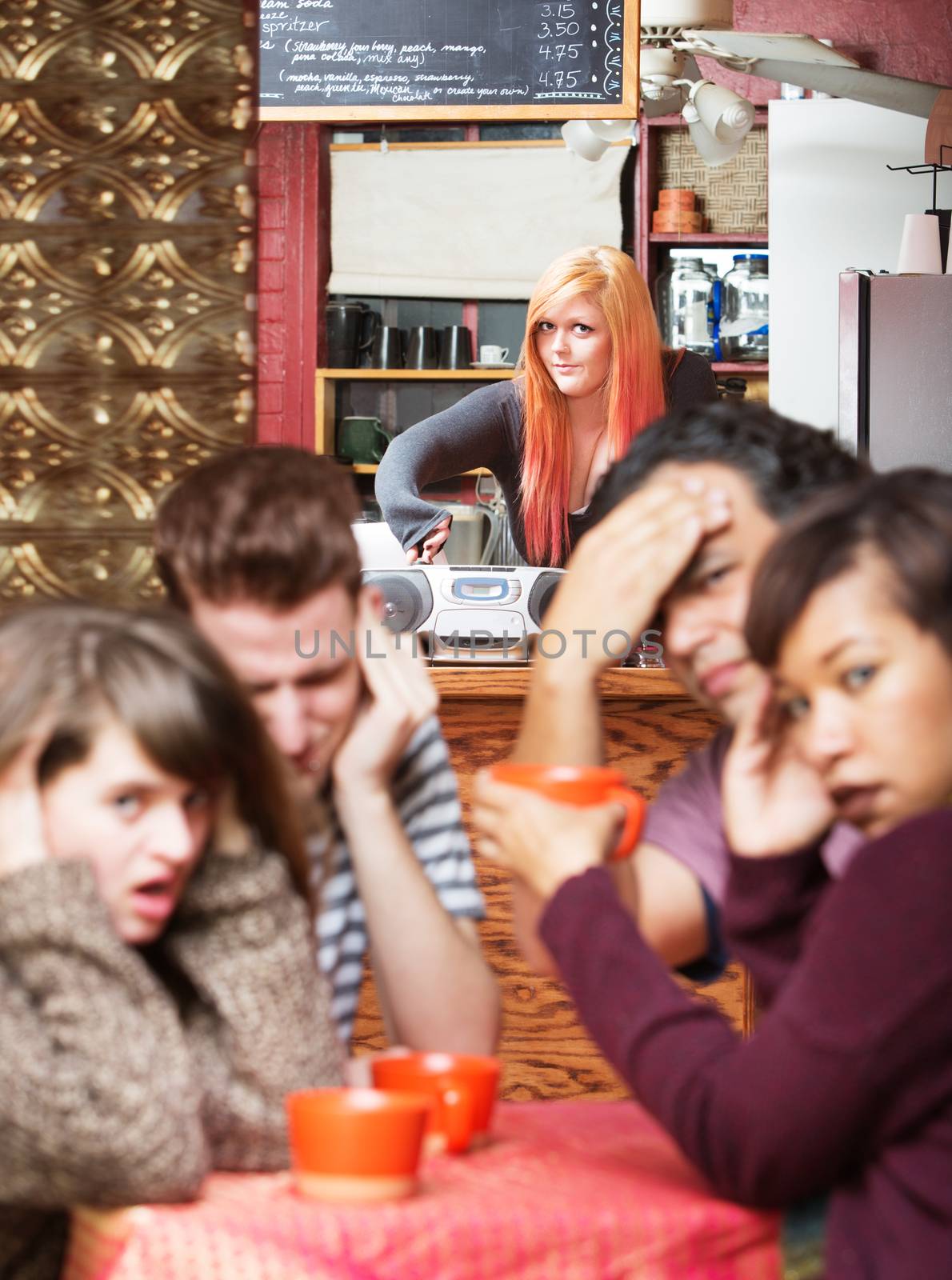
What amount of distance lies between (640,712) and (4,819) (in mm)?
1599

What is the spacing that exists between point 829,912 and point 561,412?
2.43 m

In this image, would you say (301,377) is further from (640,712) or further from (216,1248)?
(216,1248)

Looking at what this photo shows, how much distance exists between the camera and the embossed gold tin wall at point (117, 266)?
147cm

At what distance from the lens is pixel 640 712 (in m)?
2.40

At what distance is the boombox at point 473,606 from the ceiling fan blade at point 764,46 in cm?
253

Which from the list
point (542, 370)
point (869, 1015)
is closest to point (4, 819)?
point (869, 1015)

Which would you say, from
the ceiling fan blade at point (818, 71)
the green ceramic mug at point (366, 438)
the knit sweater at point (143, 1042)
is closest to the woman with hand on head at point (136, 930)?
the knit sweater at point (143, 1042)

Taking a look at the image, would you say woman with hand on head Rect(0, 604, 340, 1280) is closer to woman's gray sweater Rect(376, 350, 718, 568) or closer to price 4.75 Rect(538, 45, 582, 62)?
woman's gray sweater Rect(376, 350, 718, 568)

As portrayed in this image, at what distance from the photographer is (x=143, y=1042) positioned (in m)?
0.86

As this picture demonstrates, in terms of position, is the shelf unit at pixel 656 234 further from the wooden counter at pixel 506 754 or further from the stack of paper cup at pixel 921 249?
the wooden counter at pixel 506 754

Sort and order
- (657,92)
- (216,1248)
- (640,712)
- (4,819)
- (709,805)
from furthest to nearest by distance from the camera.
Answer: (657,92)
(640,712)
(709,805)
(4,819)
(216,1248)

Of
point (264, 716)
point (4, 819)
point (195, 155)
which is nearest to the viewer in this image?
point (4, 819)

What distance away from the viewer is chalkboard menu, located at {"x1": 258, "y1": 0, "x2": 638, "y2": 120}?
438cm

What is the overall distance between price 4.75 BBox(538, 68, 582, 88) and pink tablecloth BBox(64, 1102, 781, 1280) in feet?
13.0
